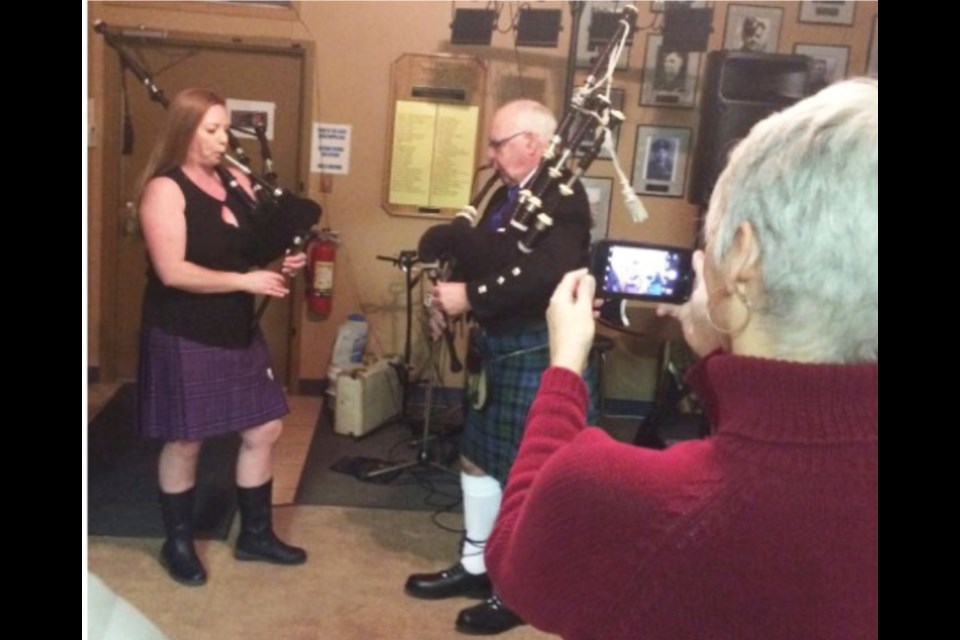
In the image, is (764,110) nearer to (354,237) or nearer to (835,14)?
(835,14)

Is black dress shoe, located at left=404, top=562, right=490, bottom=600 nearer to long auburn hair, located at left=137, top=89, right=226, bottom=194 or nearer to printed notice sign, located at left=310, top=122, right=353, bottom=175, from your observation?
long auburn hair, located at left=137, top=89, right=226, bottom=194

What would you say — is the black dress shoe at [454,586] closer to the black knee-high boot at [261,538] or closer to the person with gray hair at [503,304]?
the person with gray hair at [503,304]

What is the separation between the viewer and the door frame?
11.0 feet

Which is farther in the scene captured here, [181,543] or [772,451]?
[181,543]

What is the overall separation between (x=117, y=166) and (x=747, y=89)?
2.36m

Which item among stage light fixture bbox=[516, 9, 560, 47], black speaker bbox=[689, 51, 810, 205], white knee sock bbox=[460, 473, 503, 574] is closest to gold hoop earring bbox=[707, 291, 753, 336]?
white knee sock bbox=[460, 473, 503, 574]

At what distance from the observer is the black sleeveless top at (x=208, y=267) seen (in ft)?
6.37

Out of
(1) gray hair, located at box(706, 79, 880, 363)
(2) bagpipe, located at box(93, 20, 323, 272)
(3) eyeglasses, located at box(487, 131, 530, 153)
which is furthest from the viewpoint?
(2) bagpipe, located at box(93, 20, 323, 272)

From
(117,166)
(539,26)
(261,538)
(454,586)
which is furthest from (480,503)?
(117,166)

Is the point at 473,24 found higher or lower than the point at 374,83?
higher

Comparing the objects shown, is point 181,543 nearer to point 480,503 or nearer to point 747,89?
point 480,503

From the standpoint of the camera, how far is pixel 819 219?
0.60 meters

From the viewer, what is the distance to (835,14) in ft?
11.3

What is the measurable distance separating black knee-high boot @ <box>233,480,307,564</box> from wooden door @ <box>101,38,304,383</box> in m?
1.52
